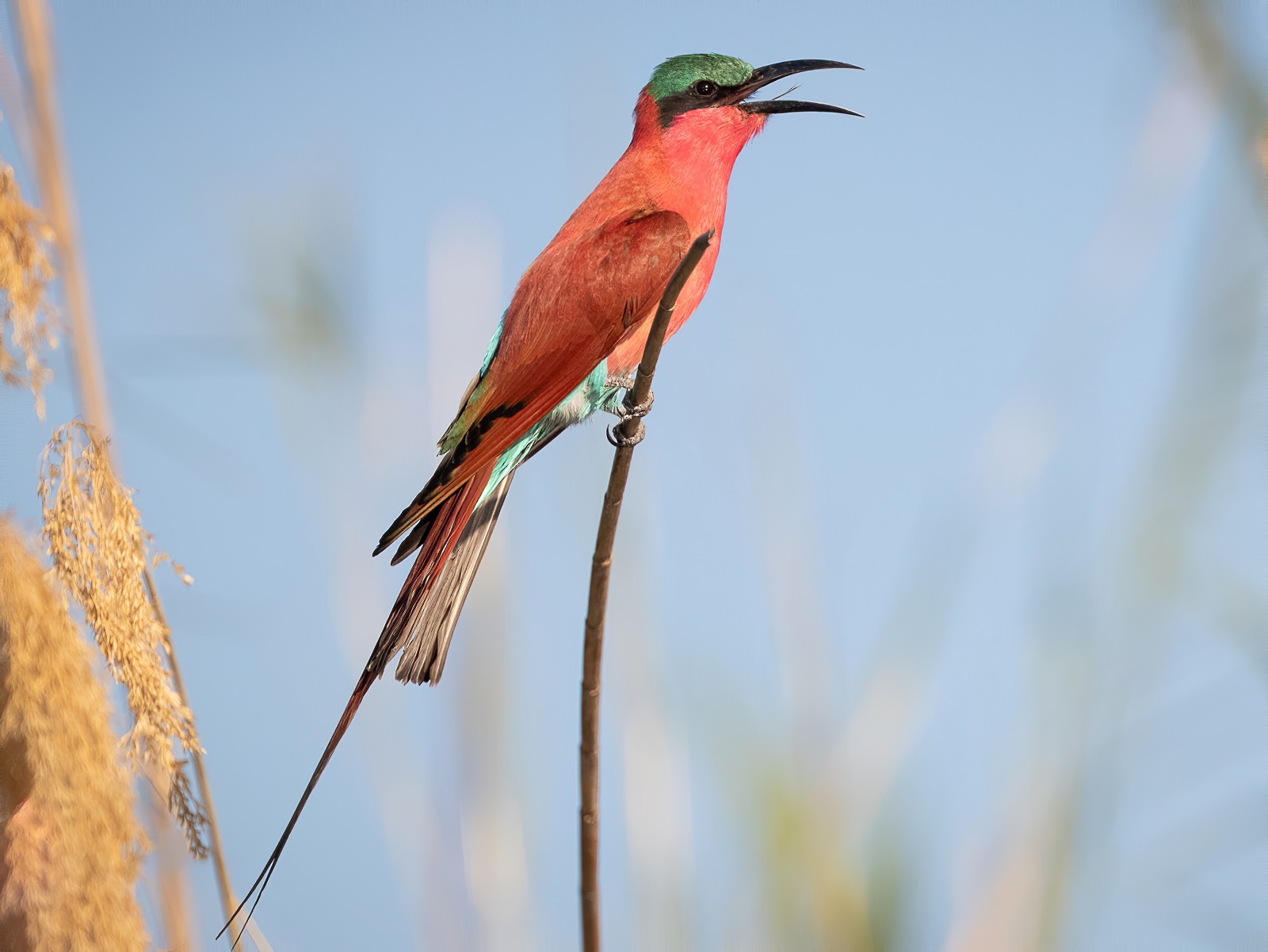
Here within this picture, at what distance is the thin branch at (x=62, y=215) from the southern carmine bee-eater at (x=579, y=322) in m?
0.22

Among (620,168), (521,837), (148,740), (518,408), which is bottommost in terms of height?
(521,837)

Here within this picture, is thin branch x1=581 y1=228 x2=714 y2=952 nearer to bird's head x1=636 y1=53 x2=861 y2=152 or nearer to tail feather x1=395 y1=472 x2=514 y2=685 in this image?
tail feather x1=395 y1=472 x2=514 y2=685

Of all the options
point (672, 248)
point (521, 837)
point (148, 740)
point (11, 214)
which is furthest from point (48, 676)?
point (672, 248)

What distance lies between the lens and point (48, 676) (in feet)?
1.86

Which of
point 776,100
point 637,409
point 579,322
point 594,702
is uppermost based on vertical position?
point 776,100

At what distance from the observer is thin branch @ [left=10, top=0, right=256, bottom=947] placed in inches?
31.8

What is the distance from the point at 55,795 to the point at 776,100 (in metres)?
1.18

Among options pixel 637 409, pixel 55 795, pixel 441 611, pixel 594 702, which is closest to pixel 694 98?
pixel 637 409

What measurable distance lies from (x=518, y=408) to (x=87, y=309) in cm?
40

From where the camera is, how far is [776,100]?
1.42m

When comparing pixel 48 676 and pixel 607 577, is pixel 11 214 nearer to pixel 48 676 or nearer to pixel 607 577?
pixel 48 676

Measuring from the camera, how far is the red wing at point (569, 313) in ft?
A: 3.62

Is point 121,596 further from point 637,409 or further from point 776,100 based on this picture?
point 776,100

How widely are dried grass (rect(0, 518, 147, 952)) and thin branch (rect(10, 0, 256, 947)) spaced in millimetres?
206
